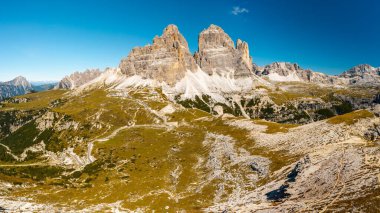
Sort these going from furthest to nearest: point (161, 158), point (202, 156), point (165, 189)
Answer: point (161, 158)
point (202, 156)
point (165, 189)

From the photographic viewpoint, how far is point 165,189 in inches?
4636

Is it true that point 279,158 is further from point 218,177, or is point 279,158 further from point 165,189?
point 165,189

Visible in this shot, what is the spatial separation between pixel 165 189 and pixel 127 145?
3289 inches

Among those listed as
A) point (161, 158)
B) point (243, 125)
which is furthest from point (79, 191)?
point (243, 125)

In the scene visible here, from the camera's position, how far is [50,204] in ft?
361

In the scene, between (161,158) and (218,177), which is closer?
(218,177)

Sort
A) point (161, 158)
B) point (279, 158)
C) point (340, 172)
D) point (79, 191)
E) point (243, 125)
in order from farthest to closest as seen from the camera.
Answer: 1. point (243, 125)
2. point (161, 158)
3. point (79, 191)
4. point (279, 158)
5. point (340, 172)

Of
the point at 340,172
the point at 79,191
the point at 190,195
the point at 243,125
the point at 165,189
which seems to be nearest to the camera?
the point at 340,172

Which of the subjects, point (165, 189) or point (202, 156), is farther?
point (202, 156)

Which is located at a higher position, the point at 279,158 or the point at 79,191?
the point at 279,158

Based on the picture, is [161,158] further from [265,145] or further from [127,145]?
[265,145]

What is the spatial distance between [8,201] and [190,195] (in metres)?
70.2

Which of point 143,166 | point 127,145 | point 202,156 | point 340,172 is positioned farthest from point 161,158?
point 340,172

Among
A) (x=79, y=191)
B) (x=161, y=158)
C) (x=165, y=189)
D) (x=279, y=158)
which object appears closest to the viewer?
(x=279, y=158)
